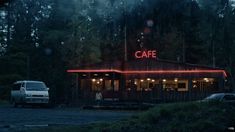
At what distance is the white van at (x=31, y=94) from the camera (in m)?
34.6

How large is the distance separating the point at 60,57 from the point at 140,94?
54.7 feet

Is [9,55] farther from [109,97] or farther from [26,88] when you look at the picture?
[26,88]

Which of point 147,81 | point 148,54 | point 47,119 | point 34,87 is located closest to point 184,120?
point 47,119

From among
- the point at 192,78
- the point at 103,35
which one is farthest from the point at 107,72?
the point at 103,35

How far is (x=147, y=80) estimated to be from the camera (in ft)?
151

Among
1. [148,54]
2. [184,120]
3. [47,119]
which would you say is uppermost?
[148,54]

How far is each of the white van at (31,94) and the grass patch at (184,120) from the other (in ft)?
69.3

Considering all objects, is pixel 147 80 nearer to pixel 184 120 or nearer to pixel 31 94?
pixel 31 94

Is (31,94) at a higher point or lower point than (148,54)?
lower

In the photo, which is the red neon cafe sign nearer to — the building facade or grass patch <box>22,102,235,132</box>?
the building facade

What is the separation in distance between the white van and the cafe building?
8.93 m

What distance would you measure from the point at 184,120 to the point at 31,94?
22.9 metres

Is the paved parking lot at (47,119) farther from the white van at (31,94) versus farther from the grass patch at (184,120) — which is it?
the white van at (31,94)

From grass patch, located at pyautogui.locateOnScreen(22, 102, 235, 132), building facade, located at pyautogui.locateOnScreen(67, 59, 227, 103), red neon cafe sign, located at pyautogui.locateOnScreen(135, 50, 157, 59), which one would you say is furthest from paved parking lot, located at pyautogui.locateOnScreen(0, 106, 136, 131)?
red neon cafe sign, located at pyautogui.locateOnScreen(135, 50, 157, 59)
